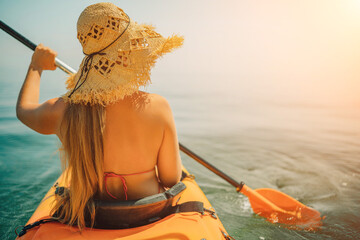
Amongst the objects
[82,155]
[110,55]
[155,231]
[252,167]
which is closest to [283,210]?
[252,167]

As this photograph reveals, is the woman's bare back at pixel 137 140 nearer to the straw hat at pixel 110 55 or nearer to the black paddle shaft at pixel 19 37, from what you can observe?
the straw hat at pixel 110 55

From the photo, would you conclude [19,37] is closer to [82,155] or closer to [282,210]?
[82,155]

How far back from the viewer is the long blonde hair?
133 cm

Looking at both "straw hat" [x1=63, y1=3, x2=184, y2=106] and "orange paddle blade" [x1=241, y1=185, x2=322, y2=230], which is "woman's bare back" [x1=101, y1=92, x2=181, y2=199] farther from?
"orange paddle blade" [x1=241, y1=185, x2=322, y2=230]

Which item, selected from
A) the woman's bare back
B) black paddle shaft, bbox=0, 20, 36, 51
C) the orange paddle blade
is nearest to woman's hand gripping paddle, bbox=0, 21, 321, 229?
the orange paddle blade

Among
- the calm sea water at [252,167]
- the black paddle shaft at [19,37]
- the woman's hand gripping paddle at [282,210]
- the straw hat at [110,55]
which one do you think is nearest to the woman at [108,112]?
the straw hat at [110,55]

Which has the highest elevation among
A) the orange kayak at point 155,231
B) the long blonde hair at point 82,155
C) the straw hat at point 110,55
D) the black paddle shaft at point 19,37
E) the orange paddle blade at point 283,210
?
the black paddle shaft at point 19,37

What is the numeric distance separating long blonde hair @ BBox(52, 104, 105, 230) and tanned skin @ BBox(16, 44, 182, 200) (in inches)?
2.0

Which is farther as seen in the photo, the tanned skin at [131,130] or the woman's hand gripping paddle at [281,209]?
the woman's hand gripping paddle at [281,209]

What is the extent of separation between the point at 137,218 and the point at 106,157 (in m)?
0.41

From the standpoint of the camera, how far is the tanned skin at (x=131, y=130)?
4.44ft

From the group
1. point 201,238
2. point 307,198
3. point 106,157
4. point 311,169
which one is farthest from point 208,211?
point 311,169

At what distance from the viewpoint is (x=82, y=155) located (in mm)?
1385

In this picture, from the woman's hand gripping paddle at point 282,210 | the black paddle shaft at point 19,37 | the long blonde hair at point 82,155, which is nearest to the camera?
the long blonde hair at point 82,155
